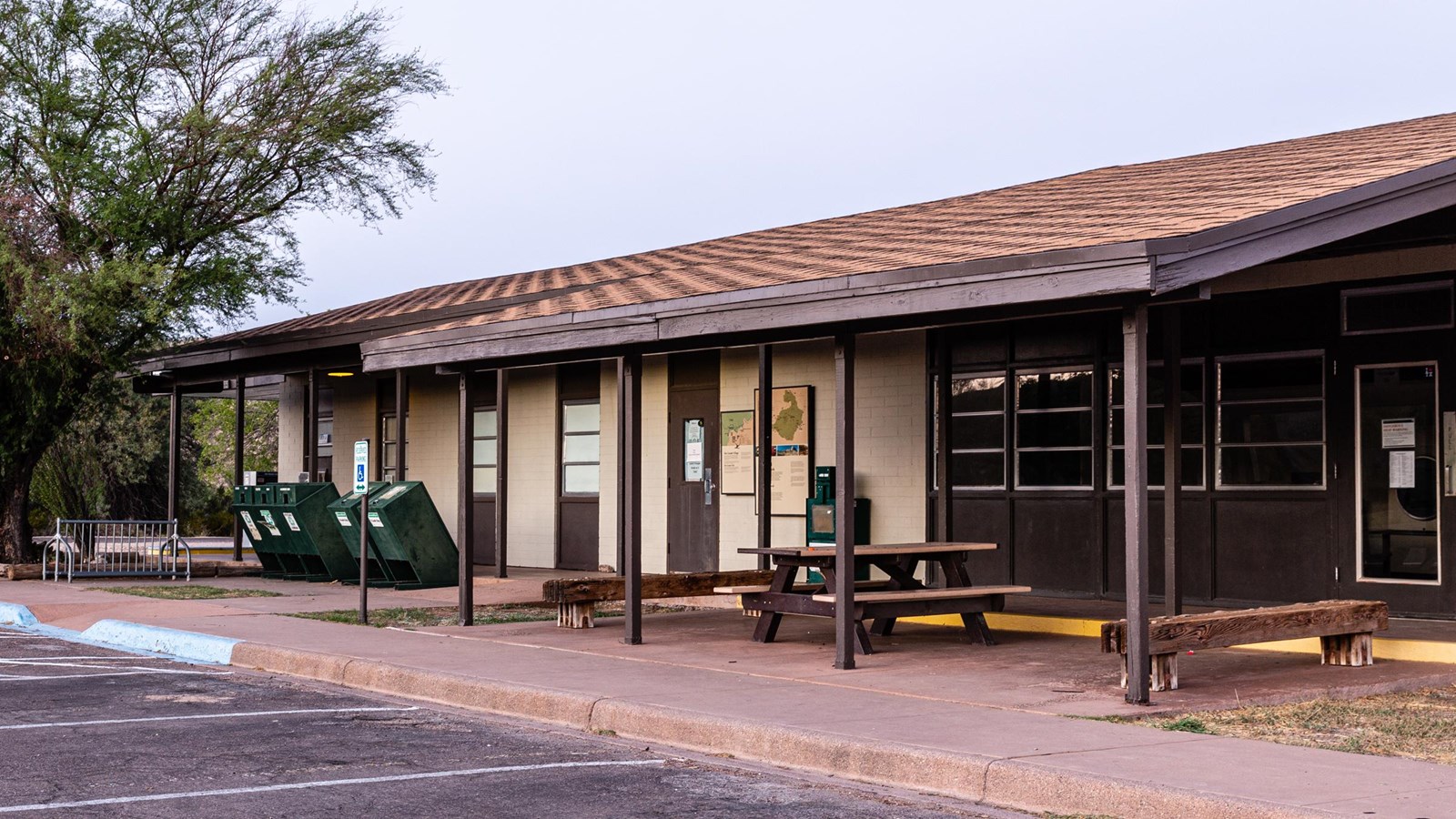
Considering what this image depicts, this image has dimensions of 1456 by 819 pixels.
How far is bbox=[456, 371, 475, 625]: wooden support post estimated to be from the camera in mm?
14062

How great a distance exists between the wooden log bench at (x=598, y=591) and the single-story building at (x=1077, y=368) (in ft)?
3.60

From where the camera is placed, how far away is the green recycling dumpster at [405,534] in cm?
1830

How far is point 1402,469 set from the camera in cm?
1248

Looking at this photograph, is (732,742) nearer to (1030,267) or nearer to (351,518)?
(1030,267)

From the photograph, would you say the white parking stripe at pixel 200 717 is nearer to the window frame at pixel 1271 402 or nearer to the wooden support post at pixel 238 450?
the window frame at pixel 1271 402

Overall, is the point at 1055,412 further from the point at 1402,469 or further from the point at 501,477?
the point at 501,477

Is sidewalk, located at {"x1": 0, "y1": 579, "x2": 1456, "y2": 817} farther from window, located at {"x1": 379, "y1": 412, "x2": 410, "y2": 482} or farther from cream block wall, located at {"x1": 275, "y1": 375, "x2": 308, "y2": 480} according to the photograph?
cream block wall, located at {"x1": 275, "y1": 375, "x2": 308, "y2": 480}

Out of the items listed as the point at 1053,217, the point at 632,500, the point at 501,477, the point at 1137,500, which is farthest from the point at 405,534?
the point at 1137,500

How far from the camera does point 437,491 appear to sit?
2308 centimetres

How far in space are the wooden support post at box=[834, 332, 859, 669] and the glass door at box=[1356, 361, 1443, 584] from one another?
4860 mm

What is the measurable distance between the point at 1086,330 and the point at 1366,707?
20.2 feet

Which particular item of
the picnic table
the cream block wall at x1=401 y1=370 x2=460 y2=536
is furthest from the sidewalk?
the cream block wall at x1=401 y1=370 x2=460 y2=536

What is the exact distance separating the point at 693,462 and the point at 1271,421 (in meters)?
7.77

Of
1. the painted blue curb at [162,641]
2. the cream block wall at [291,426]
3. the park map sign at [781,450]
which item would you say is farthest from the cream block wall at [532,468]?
the painted blue curb at [162,641]
